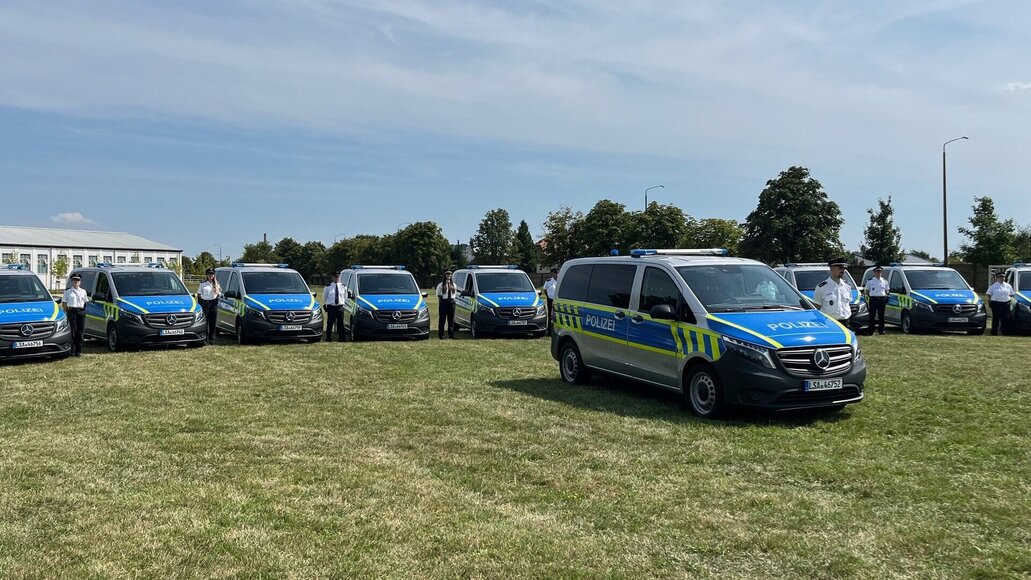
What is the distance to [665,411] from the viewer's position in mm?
8820

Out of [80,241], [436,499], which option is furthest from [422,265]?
[436,499]

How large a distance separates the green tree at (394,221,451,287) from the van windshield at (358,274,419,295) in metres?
67.2

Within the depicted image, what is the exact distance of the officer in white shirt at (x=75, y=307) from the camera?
1475 centimetres

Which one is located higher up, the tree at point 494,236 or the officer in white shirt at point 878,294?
the tree at point 494,236

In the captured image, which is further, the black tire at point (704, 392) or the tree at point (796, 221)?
the tree at point (796, 221)

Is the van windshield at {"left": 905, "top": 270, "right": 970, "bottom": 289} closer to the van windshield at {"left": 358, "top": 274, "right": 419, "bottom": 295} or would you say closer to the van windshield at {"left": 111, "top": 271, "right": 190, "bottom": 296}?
the van windshield at {"left": 358, "top": 274, "right": 419, "bottom": 295}

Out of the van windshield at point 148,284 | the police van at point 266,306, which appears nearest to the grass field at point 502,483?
the van windshield at point 148,284

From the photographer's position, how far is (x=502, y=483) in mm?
5883

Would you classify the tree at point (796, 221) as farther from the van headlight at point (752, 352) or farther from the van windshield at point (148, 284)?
the van headlight at point (752, 352)

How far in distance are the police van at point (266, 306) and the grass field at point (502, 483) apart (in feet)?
20.3

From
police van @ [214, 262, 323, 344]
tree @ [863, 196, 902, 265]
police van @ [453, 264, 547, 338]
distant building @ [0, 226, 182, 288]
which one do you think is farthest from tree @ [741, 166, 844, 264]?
distant building @ [0, 226, 182, 288]

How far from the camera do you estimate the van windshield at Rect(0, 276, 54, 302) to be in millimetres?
14047

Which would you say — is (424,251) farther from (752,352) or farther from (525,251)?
(752,352)

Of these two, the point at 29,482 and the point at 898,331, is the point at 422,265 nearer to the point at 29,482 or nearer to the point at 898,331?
the point at 898,331
